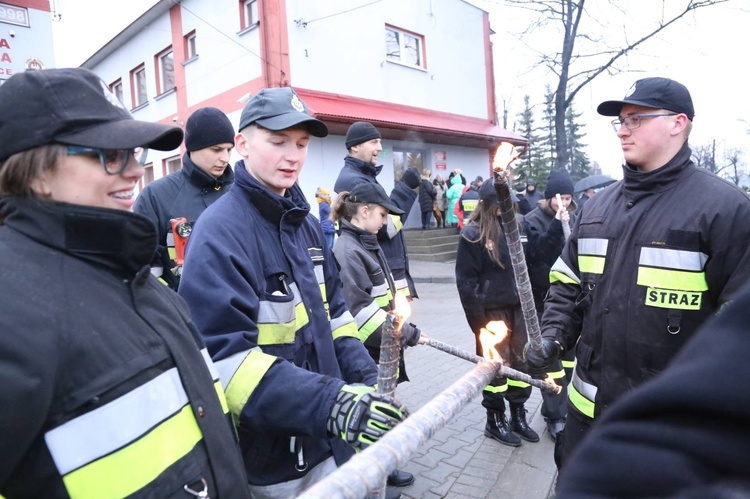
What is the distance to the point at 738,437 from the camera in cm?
58

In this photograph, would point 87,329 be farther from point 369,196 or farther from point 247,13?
point 247,13

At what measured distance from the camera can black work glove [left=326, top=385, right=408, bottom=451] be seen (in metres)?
1.51

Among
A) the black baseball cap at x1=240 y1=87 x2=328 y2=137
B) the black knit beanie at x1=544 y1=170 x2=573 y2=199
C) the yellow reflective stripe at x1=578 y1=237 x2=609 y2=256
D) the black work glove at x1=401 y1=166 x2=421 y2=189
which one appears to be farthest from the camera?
the black work glove at x1=401 y1=166 x2=421 y2=189

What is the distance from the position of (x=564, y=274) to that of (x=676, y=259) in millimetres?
712

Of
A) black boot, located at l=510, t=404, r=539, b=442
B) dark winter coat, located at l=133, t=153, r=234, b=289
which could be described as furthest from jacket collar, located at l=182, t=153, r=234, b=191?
black boot, located at l=510, t=404, r=539, b=442

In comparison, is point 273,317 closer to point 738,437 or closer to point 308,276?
point 308,276

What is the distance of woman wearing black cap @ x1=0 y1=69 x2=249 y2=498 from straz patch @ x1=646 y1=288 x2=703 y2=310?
6.36 ft

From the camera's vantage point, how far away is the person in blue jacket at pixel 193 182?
11.4ft

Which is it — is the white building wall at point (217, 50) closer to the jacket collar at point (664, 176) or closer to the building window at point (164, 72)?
the building window at point (164, 72)

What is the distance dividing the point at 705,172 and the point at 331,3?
13844mm

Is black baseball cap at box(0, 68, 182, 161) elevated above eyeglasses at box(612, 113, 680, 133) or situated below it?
below

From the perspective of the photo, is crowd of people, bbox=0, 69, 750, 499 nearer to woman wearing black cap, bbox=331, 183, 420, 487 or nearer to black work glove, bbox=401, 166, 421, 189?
woman wearing black cap, bbox=331, 183, 420, 487

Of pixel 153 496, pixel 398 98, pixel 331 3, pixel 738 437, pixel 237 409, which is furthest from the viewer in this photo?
pixel 398 98

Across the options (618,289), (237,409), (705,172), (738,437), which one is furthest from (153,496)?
(705,172)
